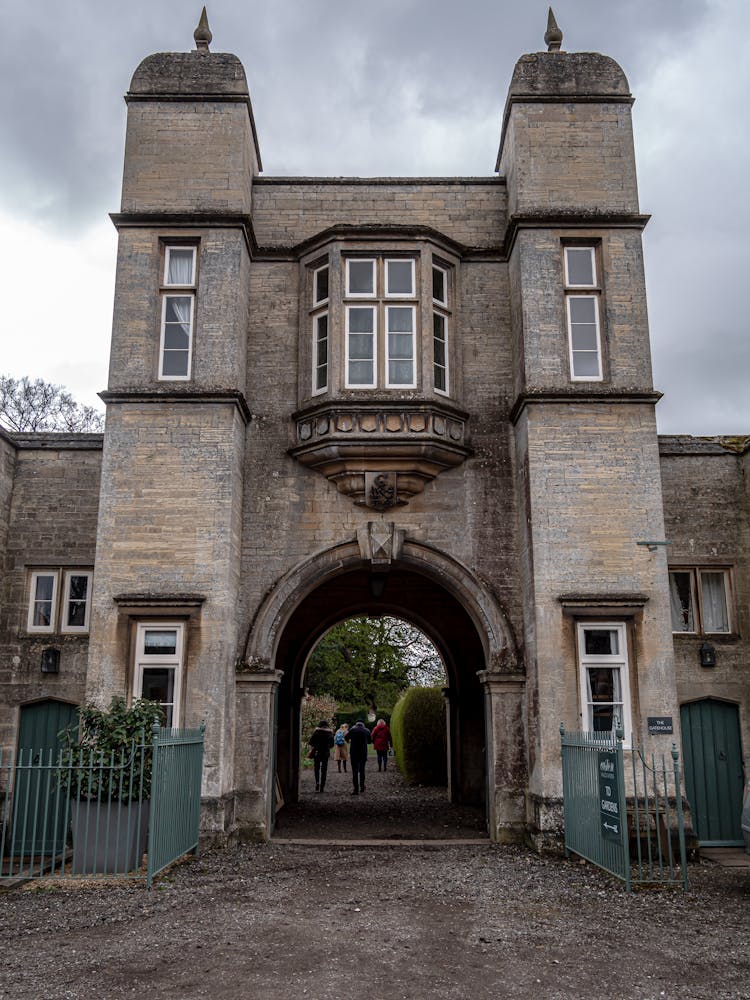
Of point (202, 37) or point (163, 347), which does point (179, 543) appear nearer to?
point (163, 347)

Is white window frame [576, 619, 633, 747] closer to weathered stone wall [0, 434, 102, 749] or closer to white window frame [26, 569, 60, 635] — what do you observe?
weathered stone wall [0, 434, 102, 749]

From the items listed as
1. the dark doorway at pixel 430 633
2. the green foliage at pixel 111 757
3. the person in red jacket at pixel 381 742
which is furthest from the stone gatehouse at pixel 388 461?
the person in red jacket at pixel 381 742

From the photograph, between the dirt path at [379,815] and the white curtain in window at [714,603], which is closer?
the dirt path at [379,815]

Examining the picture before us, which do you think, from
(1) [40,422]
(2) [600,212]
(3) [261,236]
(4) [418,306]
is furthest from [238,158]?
(1) [40,422]

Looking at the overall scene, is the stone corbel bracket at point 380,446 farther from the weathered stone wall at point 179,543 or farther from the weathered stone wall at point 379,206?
the weathered stone wall at point 379,206

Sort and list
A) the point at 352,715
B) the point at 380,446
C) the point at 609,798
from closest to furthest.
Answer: the point at 609,798 → the point at 380,446 → the point at 352,715

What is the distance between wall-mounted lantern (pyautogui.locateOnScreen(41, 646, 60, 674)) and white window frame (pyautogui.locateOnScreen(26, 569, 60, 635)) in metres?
0.39

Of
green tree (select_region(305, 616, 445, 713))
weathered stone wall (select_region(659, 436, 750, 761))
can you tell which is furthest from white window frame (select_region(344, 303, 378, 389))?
green tree (select_region(305, 616, 445, 713))

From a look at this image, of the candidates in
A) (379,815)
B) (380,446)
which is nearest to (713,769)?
(379,815)

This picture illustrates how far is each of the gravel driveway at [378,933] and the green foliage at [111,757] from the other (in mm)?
946

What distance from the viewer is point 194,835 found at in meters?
10.7

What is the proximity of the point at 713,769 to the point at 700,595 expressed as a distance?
8.21 feet

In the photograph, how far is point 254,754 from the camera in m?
11.9

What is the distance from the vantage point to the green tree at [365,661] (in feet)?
108
